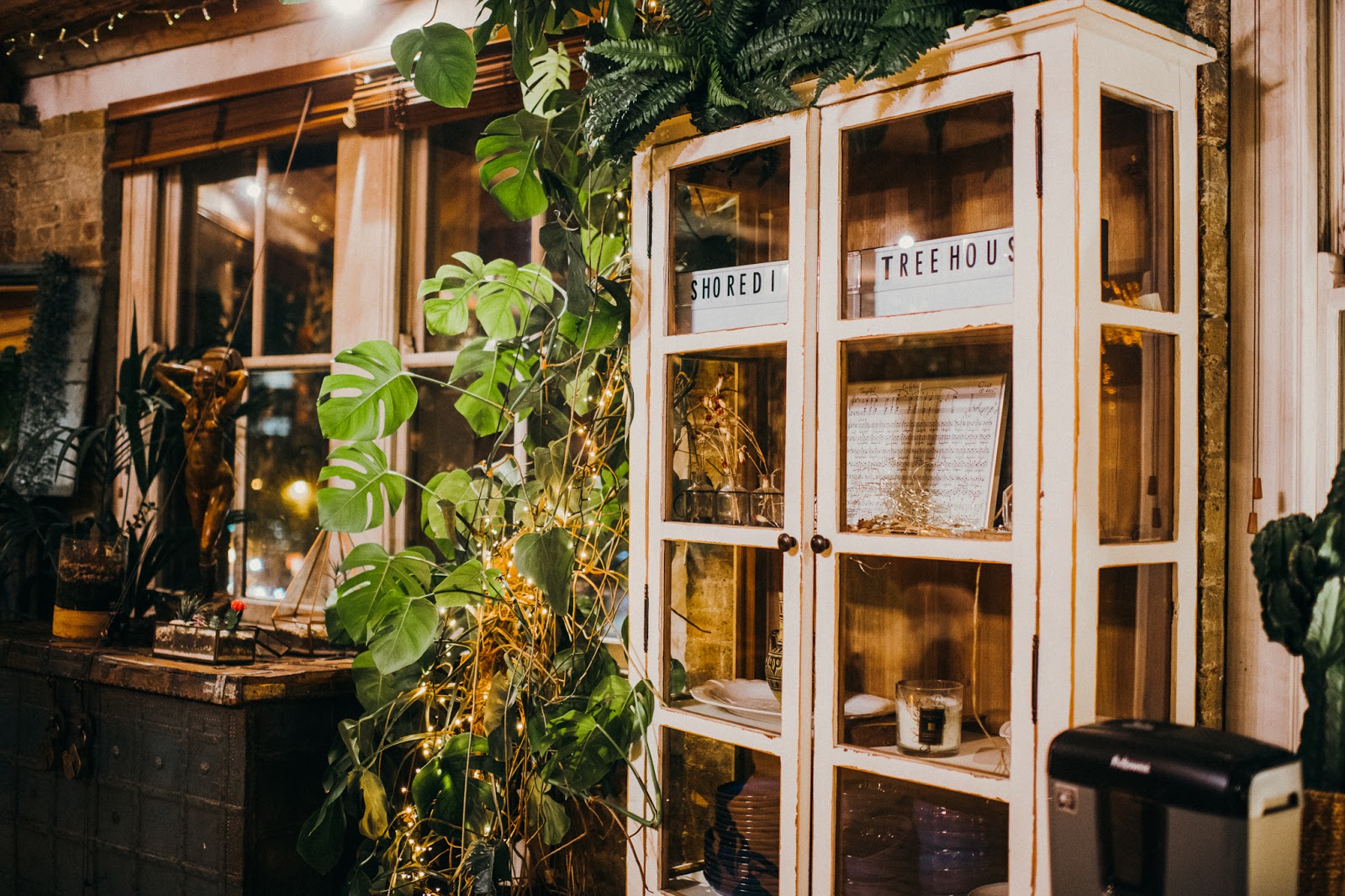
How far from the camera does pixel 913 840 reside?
1.79 metres

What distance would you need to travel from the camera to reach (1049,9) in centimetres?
157

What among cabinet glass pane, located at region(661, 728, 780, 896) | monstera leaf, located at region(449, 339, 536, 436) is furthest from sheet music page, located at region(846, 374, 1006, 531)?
monstera leaf, located at region(449, 339, 536, 436)

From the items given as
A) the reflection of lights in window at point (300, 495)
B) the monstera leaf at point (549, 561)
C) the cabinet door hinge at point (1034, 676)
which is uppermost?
the reflection of lights in window at point (300, 495)

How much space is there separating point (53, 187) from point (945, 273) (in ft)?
11.5

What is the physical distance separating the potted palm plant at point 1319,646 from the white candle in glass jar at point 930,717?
511 mm

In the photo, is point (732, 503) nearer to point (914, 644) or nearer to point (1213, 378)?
point (914, 644)

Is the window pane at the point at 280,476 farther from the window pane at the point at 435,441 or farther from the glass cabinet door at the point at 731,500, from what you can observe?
the glass cabinet door at the point at 731,500

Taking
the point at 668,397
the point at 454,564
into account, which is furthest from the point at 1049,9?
the point at 454,564

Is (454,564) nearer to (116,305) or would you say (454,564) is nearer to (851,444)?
(851,444)

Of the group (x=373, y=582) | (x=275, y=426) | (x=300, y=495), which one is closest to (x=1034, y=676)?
(x=373, y=582)

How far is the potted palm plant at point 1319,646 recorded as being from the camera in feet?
4.52

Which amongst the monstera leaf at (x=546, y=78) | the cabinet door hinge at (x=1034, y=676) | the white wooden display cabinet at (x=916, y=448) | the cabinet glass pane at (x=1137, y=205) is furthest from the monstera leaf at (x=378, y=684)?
the cabinet glass pane at (x=1137, y=205)

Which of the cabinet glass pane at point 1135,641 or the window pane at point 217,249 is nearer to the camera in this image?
the cabinet glass pane at point 1135,641

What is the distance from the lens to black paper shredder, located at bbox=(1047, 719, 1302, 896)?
4.15 feet
